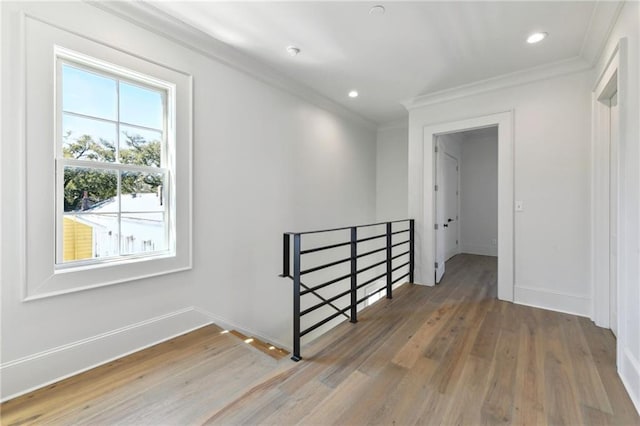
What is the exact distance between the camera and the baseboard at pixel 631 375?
153 centimetres

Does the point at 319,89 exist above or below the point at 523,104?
above

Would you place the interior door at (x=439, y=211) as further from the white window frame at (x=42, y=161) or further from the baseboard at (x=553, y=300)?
the white window frame at (x=42, y=161)

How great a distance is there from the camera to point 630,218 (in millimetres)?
1695

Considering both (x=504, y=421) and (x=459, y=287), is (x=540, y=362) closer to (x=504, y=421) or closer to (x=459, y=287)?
(x=504, y=421)

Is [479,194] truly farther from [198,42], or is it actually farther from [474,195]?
[198,42]

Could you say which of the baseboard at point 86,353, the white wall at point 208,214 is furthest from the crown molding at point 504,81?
the baseboard at point 86,353

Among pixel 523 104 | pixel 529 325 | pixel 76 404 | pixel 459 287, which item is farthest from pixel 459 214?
pixel 76 404

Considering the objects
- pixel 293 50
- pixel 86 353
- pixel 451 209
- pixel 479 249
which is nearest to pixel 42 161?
pixel 86 353

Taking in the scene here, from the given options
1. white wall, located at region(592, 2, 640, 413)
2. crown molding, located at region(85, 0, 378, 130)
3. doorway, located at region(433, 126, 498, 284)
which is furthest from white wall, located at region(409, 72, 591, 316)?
crown molding, located at region(85, 0, 378, 130)

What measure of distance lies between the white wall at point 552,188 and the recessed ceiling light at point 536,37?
69 cm

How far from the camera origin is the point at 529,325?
2.58 m

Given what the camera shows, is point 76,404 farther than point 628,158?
No

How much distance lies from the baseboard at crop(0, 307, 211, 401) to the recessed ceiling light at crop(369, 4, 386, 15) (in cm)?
293

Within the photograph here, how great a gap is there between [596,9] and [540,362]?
267 centimetres
